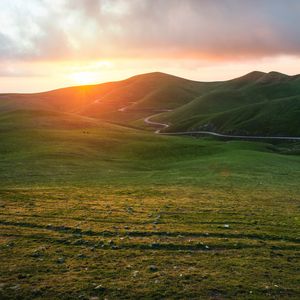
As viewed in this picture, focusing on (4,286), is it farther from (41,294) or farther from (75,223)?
(75,223)

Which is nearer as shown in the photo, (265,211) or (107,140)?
(265,211)

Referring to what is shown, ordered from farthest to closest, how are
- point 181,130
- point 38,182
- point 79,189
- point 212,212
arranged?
point 181,130, point 38,182, point 79,189, point 212,212

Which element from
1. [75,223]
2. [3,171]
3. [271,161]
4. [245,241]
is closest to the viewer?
[245,241]

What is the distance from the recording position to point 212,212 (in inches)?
1063

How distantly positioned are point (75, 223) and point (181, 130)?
164 m

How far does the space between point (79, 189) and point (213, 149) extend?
52.1m

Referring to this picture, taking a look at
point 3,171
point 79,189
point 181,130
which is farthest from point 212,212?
point 181,130

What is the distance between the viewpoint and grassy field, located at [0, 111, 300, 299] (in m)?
14.8

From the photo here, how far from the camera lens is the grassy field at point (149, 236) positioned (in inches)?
582

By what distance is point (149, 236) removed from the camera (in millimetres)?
20703

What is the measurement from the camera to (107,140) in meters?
91.6

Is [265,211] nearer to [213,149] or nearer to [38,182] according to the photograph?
[38,182]

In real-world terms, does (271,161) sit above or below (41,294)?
below

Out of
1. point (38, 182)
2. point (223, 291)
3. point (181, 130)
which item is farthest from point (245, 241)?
point (181, 130)
